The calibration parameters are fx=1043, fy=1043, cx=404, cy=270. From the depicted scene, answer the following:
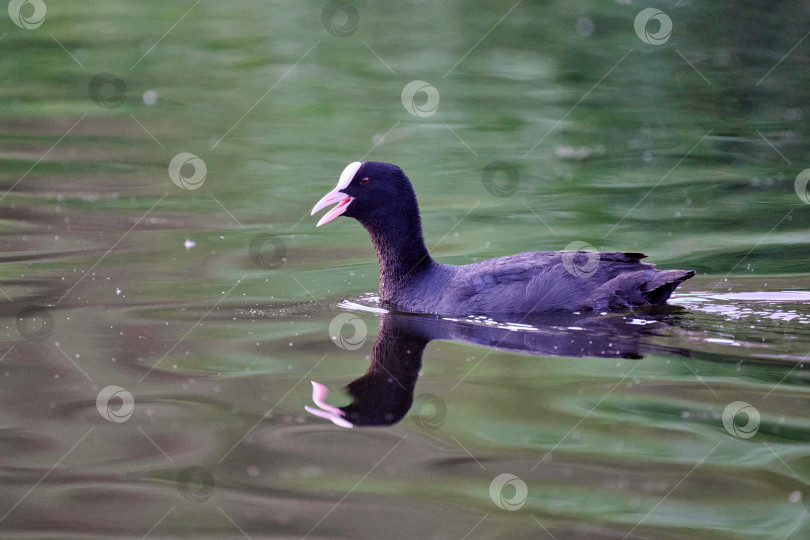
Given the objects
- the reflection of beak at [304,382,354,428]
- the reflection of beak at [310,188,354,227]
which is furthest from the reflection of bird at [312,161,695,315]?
the reflection of beak at [304,382,354,428]

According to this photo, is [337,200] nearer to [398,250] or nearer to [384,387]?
[398,250]

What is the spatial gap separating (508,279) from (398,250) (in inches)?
37.2

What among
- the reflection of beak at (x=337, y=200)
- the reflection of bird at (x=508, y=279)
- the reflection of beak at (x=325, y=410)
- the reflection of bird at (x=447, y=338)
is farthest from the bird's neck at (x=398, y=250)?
the reflection of beak at (x=325, y=410)

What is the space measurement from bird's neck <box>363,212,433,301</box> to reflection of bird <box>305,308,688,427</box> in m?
0.41

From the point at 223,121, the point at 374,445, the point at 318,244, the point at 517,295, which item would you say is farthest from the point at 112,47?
the point at 374,445

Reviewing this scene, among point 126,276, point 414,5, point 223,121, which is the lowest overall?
point 126,276

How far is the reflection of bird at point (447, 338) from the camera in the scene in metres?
5.25

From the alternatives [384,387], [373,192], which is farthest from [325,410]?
[373,192]

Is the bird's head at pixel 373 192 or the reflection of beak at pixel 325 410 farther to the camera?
the bird's head at pixel 373 192

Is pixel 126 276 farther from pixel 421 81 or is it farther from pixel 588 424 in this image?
pixel 421 81

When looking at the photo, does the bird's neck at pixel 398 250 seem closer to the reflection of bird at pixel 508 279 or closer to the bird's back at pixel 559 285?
the reflection of bird at pixel 508 279

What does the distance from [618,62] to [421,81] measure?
3.11 metres

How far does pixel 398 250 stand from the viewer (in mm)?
7473

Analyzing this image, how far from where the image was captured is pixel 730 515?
4.11 m
